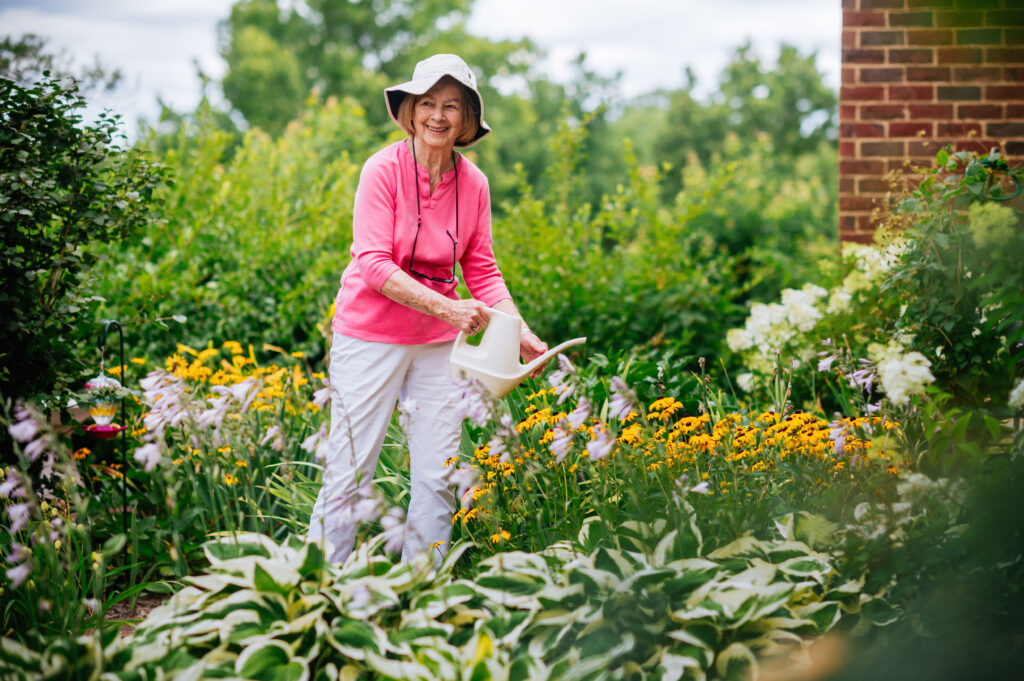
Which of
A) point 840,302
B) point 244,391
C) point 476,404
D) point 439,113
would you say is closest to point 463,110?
point 439,113

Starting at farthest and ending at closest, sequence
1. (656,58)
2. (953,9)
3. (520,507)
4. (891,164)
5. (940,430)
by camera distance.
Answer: (656,58)
(891,164)
(520,507)
(940,430)
(953,9)

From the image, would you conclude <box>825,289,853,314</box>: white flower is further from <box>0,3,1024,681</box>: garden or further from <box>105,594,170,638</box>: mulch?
<box>105,594,170,638</box>: mulch

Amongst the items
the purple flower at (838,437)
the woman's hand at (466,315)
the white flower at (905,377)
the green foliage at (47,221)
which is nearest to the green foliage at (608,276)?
the purple flower at (838,437)

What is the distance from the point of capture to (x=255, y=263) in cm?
508

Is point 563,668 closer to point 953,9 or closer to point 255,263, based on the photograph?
point 953,9

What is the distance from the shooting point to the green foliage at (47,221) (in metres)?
2.97

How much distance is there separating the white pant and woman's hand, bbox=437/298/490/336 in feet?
0.82

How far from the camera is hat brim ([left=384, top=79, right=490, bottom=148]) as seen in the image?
2518mm

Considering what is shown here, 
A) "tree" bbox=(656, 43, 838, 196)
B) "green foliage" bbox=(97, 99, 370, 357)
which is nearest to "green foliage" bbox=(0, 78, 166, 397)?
"green foliage" bbox=(97, 99, 370, 357)

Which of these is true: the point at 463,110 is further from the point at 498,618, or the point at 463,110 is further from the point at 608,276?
the point at 608,276

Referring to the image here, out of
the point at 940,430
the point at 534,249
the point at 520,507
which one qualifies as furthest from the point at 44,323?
the point at 940,430

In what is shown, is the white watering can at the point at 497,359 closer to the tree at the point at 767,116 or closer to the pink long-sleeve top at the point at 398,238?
the pink long-sleeve top at the point at 398,238

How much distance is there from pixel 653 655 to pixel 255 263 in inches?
153

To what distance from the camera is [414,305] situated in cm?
247
